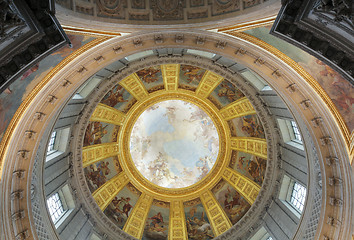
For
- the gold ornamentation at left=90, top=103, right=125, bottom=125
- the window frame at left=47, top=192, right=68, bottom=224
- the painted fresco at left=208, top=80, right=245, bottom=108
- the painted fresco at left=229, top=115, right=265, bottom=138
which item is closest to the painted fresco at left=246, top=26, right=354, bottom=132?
the painted fresco at left=208, top=80, right=245, bottom=108

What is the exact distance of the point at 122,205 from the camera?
24.0 m

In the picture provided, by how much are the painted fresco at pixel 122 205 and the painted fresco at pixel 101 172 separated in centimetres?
183

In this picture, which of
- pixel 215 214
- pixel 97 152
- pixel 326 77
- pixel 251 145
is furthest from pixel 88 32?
pixel 215 214

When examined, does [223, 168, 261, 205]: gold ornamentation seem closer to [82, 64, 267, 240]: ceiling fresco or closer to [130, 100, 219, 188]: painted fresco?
[82, 64, 267, 240]: ceiling fresco

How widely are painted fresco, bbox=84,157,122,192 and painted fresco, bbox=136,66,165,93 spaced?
7.09 metres

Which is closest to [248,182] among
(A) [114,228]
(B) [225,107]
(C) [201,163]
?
(B) [225,107]

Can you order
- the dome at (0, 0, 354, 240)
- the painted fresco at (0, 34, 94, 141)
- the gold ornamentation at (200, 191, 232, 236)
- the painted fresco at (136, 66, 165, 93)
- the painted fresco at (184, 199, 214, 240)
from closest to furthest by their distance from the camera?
1. the painted fresco at (0, 34, 94, 141)
2. the dome at (0, 0, 354, 240)
3. the painted fresco at (136, 66, 165, 93)
4. the gold ornamentation at (200, 191, 232, 236)
5. the painted fresco at (184, 199, 214, 240)

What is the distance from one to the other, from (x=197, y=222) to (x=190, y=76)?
12.6 metres

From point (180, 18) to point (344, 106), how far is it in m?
6.88

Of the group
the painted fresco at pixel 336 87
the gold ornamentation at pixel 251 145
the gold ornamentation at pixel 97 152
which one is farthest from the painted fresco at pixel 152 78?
the painted fresco at pixel 336 87

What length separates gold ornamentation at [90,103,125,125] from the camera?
2098 cm

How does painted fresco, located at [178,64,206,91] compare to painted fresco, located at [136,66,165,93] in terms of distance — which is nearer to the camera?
painted fresco, located at [178,64,206,91]

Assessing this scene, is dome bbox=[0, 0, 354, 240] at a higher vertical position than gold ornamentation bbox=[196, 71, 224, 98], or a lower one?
lower

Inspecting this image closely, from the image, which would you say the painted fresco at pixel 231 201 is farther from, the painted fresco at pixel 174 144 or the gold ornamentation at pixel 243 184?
the painted fresco at pixel 174 144
